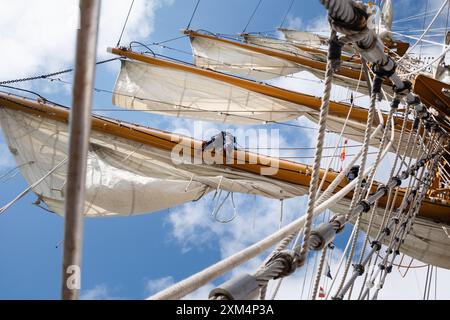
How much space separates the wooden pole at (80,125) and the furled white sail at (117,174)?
5580 millimetres

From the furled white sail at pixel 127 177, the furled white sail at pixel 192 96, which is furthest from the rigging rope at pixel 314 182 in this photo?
the furled white sail at pixel 192 96

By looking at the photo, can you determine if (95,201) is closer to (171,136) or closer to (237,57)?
(171,136)

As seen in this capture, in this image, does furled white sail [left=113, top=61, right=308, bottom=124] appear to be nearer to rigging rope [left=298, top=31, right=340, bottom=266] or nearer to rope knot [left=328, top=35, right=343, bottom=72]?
rope knot [left=328, top=35, right=343, bottom=72]

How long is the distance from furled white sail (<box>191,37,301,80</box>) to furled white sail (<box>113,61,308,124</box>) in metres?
5.82

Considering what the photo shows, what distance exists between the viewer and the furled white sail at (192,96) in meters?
10.2

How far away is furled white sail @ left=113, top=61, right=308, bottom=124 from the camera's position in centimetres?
1024

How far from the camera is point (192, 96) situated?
1057cm

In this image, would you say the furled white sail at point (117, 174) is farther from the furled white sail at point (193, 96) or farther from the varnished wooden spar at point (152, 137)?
the furled white sail at point (193, 96)

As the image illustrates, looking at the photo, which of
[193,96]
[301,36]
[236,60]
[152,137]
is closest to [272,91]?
[193,96]

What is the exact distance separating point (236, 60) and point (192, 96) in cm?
661

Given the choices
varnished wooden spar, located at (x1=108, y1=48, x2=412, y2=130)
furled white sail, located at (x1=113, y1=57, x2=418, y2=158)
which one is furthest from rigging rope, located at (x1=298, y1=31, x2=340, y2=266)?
furled white sail, located at (x1=113, y1=57, x2=418, y2=158)
